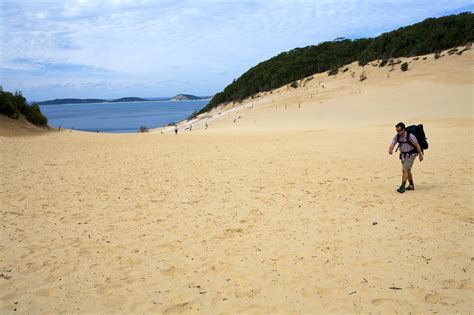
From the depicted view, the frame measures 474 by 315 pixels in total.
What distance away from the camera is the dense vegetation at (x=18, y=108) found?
2320cm

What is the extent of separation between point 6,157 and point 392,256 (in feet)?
47.0

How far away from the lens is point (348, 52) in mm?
43781

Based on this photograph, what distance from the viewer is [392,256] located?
4.82 meters

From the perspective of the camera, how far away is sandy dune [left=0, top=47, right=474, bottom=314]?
4023 mm

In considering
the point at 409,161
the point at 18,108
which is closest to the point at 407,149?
the point at 409,161

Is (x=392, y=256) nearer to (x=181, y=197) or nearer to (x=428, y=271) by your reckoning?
(x=428, y=271)

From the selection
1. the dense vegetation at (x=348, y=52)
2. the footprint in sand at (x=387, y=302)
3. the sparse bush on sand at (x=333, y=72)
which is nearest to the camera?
the footprint in sand at (x=387, y=302)

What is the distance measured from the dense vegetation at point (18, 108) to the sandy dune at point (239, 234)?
12.0 m

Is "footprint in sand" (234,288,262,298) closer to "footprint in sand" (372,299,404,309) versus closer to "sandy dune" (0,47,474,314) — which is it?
"sandy dune" (0,47,474,314)

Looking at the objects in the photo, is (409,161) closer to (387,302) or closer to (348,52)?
(387,302)

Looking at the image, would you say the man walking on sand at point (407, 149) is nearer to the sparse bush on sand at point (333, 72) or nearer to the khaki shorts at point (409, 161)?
the khaki shorts at point (409, 161)

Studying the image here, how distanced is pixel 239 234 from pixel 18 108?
81.9 feet

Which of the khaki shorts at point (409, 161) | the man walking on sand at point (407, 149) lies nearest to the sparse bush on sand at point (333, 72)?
the man walking on sand at point (407, 149)

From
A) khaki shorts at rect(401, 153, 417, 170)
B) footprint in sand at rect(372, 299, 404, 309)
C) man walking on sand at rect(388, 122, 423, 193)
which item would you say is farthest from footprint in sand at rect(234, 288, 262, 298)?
khaki shorts at rect(401, 153, 417, 170)
